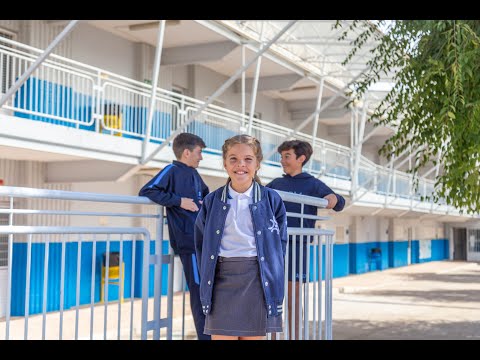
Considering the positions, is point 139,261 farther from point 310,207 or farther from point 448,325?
point 310,207

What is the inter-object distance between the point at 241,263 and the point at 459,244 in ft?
137

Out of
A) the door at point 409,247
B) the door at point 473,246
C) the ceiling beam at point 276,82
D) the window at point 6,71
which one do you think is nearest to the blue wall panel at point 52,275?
the window at point 6,71

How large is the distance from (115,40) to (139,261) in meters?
5.29

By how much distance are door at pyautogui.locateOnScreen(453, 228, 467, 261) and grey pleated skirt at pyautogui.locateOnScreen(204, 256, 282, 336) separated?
135 feet

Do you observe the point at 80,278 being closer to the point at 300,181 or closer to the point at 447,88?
the point at 300,181

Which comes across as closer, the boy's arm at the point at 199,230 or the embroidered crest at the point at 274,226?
the embroidered crest at the point at 274,226

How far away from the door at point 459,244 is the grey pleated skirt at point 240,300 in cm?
4118

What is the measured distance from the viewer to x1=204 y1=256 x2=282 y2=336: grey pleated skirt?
12.2ft

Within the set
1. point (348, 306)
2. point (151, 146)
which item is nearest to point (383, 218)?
point (348, 306)

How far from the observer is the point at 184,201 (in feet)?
15.6

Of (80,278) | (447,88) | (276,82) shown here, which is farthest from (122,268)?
(276,82)

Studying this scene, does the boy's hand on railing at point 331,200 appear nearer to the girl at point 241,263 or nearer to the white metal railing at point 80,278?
the white metal railing at point 80,278

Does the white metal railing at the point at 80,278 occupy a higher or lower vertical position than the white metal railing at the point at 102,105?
lower

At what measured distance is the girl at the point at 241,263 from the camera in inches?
146
